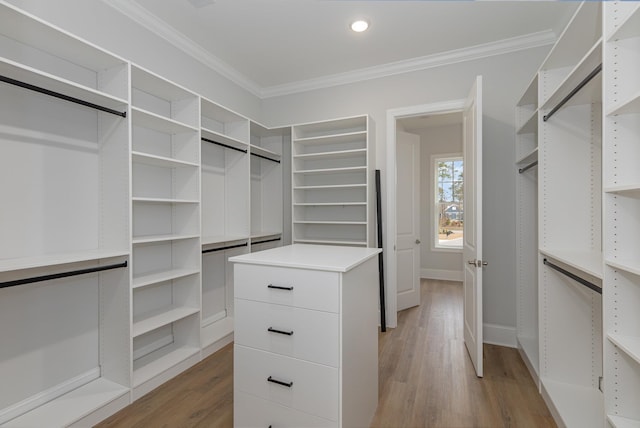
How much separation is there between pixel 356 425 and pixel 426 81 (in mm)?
3131

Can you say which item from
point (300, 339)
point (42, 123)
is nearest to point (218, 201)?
point (42, 123)

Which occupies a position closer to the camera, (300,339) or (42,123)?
(300,339)

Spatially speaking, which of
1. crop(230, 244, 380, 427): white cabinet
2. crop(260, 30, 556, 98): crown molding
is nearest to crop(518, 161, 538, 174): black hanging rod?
crop(260, 30, 556, 98): crown molding

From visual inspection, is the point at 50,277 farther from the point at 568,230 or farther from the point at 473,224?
the point at 568,230

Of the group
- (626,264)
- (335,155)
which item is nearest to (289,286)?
(626,264)

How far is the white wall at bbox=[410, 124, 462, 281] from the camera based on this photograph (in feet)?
18.5

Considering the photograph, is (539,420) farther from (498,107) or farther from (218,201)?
(218,201)

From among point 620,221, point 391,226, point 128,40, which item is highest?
point 128,40

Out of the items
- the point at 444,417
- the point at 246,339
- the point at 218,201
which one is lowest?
the point at 444,417

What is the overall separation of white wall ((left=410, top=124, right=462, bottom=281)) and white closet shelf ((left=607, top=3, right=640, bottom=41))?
444 centimetres

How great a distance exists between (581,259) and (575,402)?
0.89 metres

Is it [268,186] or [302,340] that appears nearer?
[302,340]

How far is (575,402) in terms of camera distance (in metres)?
1.87

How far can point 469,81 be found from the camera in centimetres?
311
